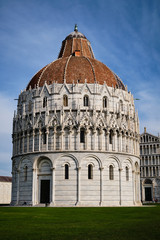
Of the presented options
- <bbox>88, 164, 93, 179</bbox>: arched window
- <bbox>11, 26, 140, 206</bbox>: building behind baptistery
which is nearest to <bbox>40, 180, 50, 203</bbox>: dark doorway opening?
<bbox>11, 26, 140, 206</bbox>: building behind baptistery

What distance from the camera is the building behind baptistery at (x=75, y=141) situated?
A: 48344mm

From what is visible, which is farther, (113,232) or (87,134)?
(87,134)

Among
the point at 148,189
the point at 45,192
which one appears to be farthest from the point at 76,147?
the point at 148,189

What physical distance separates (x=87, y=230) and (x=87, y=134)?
111 ft

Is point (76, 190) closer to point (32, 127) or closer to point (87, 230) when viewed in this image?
point (32, 127)

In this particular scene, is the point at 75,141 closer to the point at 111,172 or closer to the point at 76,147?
the point at 76,147

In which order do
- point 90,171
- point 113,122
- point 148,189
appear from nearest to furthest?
point 90,171 → point 113,122 → point 148,189

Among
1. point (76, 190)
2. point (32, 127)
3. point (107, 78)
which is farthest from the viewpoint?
point (107, 78)

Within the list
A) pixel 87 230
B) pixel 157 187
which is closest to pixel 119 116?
pixel 87 230

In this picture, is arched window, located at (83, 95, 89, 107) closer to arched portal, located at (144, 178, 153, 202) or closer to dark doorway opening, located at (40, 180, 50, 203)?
dark doorway opening, located at (40, 180, 50, 203)

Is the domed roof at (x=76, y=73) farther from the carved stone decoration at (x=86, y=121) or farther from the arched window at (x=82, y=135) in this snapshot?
the arched window at (x=82, y=135)

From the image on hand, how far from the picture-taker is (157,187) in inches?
3826

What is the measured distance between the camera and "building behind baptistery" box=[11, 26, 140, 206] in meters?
48.3

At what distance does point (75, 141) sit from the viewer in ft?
162
